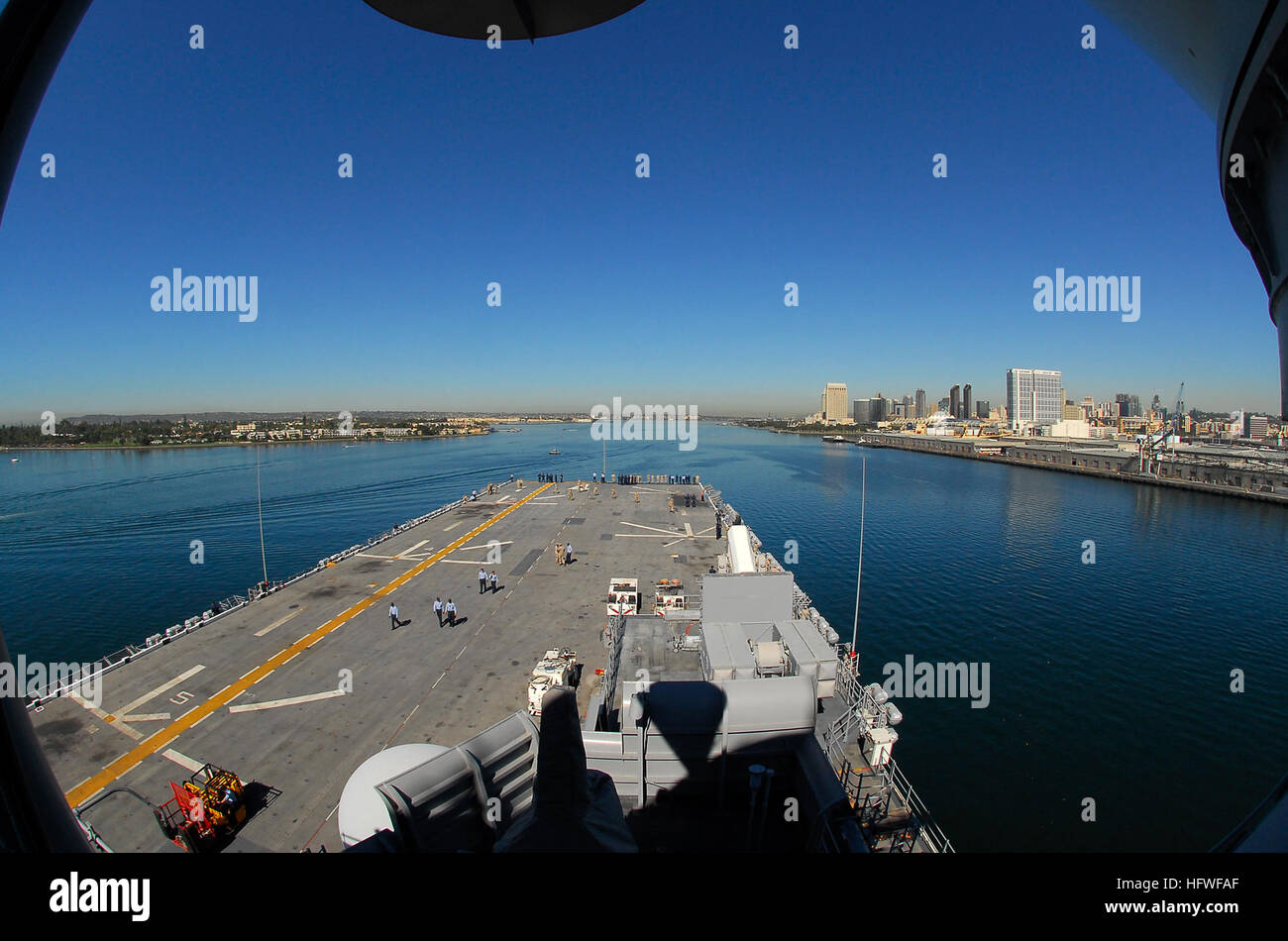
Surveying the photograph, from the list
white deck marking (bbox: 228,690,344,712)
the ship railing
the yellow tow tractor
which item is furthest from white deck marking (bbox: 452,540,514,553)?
the ship railing

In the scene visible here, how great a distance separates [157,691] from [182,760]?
4.48 m

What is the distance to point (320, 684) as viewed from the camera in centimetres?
1593

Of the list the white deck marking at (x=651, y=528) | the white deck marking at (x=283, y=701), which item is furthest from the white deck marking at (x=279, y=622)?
the white deck marking at (x=651, y=528)

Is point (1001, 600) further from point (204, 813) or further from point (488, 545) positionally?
point (204, 813)

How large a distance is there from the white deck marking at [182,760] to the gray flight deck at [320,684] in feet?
0.13

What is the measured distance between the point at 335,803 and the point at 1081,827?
19139 mm

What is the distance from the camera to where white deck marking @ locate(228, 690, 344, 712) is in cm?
1459

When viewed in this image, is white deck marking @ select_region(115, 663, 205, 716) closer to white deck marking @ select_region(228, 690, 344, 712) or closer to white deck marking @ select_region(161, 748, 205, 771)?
white deck marking @ select_region(228, 690, 344, 712)

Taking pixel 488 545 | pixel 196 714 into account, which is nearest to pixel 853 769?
pixel 196 714

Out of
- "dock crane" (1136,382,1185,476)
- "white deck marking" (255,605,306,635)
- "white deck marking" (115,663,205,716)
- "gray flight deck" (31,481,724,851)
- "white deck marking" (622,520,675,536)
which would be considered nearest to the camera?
"gray flight deck" (31,481,724,851)

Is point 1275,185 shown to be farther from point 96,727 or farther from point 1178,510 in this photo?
point 1178,510

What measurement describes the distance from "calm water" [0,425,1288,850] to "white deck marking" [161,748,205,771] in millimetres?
18903

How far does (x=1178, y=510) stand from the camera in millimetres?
62531
